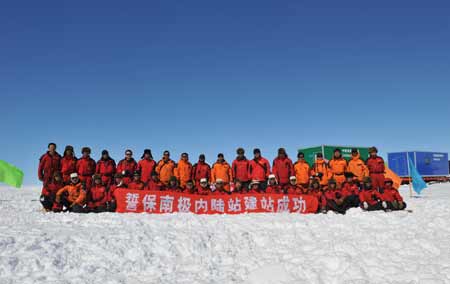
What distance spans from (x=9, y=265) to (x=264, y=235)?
3.49 metres

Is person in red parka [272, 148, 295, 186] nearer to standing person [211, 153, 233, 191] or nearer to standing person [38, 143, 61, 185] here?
standing person [211, 153, 233, 191]

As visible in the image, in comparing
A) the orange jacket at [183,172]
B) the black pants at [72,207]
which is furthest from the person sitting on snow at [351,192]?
the black pants at [72,207]

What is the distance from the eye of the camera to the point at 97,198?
871 centimetres

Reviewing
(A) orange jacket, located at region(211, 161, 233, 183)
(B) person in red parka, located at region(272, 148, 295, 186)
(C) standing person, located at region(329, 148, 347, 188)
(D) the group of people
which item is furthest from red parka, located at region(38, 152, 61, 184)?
(C) standing person, located at region(329, 148, 347, 188)

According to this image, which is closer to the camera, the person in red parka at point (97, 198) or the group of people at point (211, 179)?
the person in red parka at point (97, 198)

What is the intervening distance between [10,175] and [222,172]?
739 centimetres

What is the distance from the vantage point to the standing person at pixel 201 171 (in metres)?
10.5

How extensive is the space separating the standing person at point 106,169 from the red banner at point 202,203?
1.40 m

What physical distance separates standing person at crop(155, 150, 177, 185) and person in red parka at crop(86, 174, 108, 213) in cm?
186

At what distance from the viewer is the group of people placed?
8751mm

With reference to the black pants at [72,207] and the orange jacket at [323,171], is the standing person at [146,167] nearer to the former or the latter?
the black pants at [72,207]

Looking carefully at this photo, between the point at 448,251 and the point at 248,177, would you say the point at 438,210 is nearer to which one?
the point at 448,251

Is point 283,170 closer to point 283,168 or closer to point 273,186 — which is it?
point 283,168

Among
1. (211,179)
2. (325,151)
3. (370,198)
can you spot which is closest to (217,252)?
(211,179)
